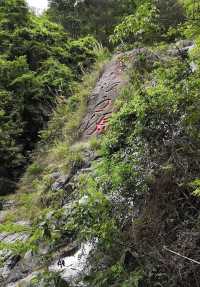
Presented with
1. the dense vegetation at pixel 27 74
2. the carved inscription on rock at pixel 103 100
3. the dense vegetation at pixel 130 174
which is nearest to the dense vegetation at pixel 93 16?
the dense vegetation at pixel 27 74

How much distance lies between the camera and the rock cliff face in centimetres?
595

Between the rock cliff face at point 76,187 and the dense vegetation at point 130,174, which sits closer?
the dense vegetation at point 130,174

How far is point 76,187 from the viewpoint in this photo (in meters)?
7.86

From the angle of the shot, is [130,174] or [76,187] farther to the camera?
[76,187]

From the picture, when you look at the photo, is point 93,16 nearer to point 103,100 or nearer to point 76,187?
point 103,100

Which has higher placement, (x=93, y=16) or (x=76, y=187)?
(x=93, y=16)

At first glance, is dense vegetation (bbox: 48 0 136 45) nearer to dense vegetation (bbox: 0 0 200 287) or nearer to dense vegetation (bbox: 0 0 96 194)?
dense vegetation (bbox: 0 0 96 194)

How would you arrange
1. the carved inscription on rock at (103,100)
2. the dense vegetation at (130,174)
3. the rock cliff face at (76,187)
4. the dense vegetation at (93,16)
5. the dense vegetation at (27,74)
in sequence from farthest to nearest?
the dense vegetation at (93,16)
the dense vegetation at (27,74)
the carved inscription on rock at (103,100)
the rock cliff face at (76,187)
the dense vegetation at (130,174)

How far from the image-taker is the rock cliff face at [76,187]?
595 cm

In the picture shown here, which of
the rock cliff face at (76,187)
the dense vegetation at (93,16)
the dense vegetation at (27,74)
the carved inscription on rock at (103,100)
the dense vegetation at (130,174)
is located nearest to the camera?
the dense vegetation at (130,174)

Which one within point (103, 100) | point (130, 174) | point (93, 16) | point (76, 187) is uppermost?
point (130, 174)

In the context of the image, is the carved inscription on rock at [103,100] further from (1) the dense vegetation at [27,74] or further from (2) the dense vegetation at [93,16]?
(2) the dense vegetation at [93,16]

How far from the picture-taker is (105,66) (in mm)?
11766

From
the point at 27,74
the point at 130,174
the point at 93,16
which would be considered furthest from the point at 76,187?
the point at 93,16
